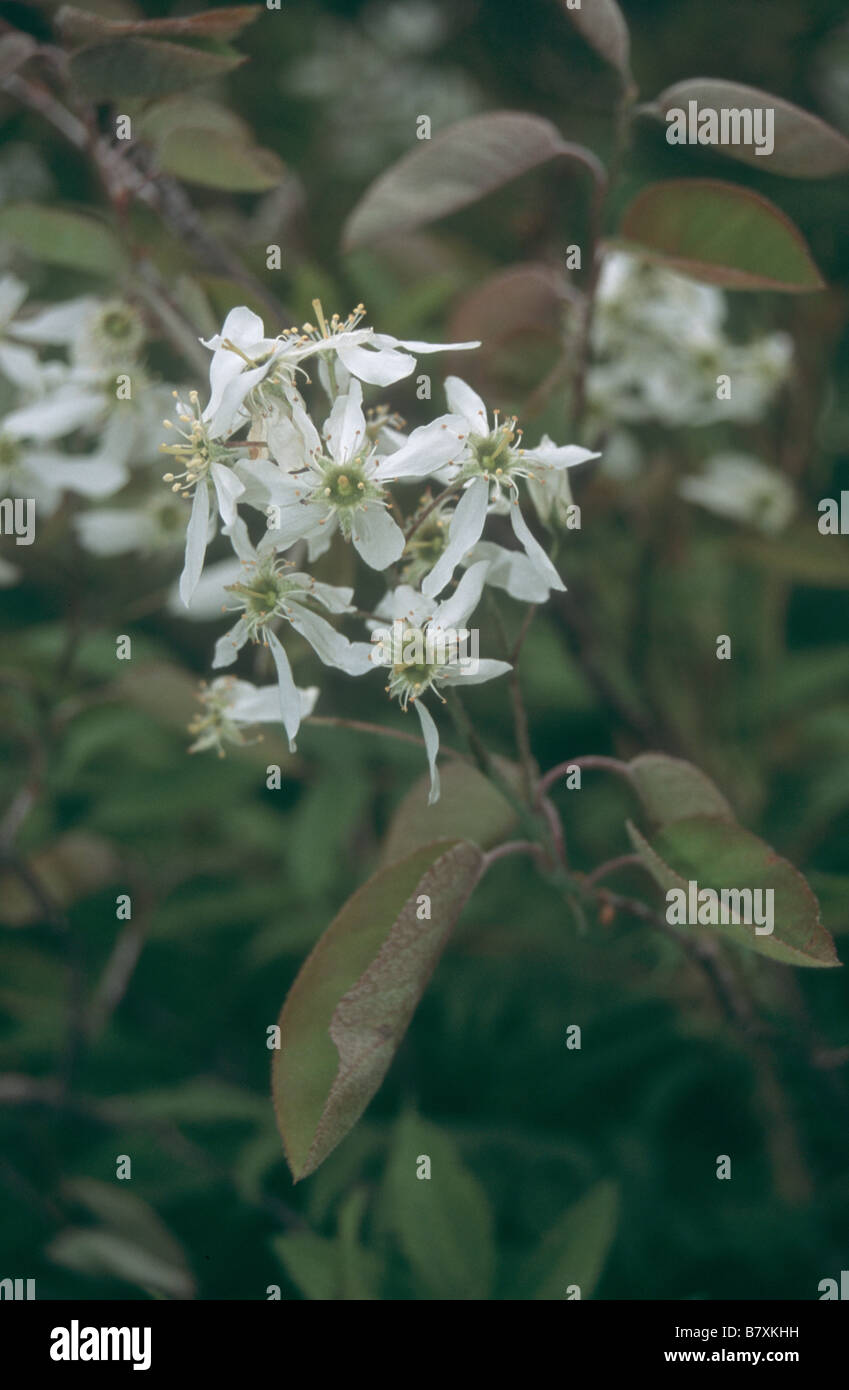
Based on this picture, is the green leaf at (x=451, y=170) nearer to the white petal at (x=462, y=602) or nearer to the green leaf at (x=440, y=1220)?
the white petal at (x=462, y=602)

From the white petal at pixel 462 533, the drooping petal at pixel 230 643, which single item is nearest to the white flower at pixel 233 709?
the drooping petal at pixel 230 643

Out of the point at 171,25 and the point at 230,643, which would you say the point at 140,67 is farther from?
the point at 230,643

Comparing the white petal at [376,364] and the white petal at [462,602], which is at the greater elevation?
the white petal at [376,364]

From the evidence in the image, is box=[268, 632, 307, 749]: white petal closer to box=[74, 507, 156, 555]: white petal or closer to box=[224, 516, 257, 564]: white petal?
box=[224, 516, 257, 564]: white petal

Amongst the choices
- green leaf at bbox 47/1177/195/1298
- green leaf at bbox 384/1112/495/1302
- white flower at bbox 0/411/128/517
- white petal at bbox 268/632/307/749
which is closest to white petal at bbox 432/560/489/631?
white petal at bbox 268/632/307/749

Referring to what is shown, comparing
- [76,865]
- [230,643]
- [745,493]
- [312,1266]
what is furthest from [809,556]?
[76,865]

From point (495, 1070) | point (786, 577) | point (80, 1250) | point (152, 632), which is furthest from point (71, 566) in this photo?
point (786, 577)
